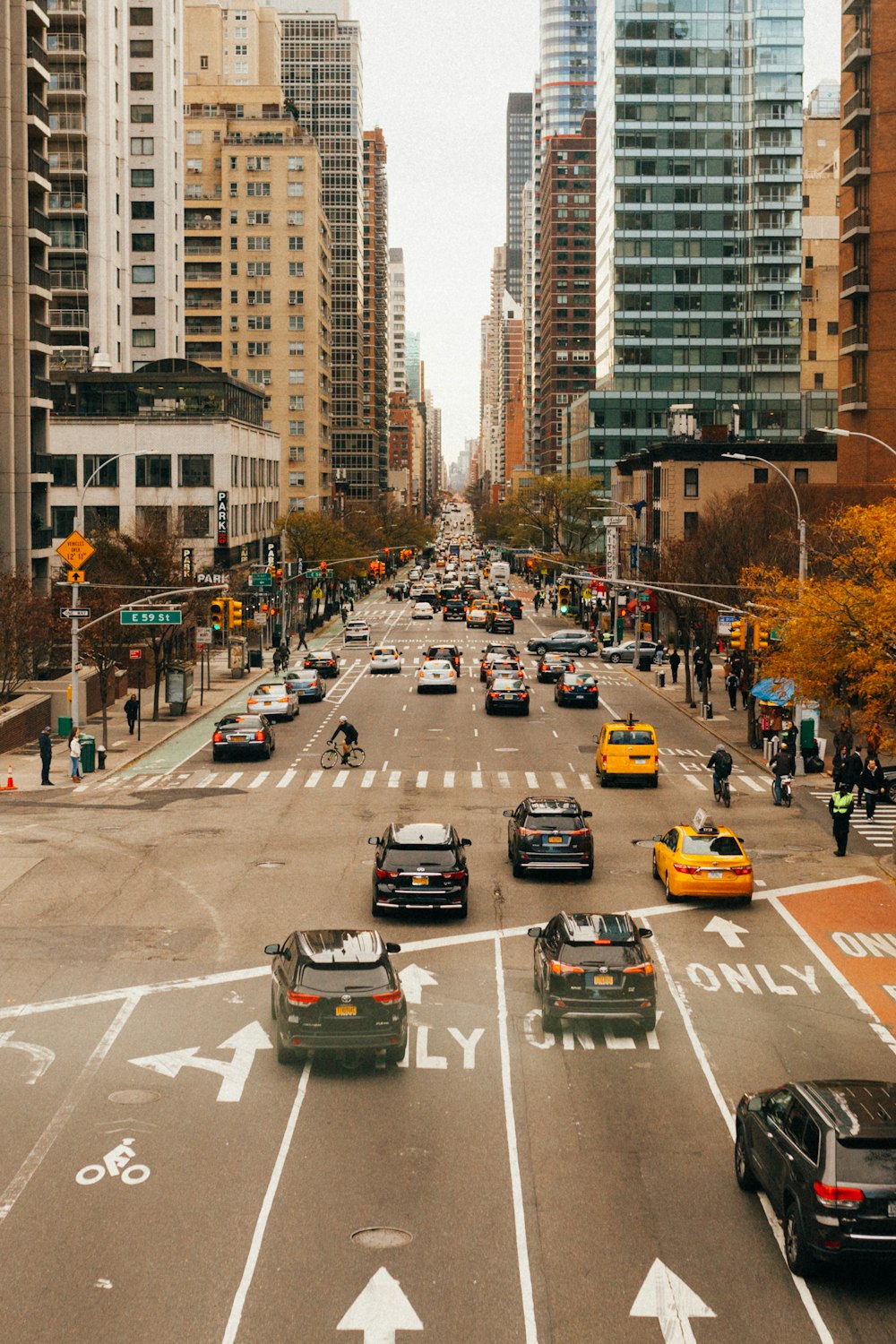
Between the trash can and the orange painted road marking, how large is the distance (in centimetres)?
2462

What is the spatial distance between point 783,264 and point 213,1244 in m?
144

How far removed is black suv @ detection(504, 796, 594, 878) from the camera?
101ft

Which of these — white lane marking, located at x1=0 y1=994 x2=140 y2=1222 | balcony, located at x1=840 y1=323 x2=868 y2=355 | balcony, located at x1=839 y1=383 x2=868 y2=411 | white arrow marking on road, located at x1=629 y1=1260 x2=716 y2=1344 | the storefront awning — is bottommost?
white lane marking, located at x1=0 y1=994 x2=140 y2=1222

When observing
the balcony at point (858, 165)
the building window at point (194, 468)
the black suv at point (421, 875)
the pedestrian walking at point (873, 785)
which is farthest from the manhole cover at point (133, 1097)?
the building window at point (194, 468)

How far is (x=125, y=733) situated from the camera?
57.0 metres

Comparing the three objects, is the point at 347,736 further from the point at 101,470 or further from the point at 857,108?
the point at 101,470

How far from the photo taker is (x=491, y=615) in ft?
370

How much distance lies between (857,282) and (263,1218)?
231ft

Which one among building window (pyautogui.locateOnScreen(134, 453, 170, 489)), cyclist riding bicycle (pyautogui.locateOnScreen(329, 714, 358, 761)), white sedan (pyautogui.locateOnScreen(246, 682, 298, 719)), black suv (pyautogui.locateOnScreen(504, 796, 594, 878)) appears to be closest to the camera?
black suv (pyautogui.locateOnScreen(504, 796, 594, 878))

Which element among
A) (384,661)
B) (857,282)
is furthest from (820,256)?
(384,661)

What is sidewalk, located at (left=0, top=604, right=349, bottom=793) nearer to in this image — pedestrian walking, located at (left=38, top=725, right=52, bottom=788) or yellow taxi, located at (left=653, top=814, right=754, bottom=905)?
pedestrian walking, located at (left=38, top=725, right=52, bottom=788)

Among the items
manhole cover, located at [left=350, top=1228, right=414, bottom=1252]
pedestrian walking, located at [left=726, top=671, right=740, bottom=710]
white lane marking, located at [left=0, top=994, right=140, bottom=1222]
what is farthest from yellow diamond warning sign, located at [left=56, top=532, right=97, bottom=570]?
manhole cover, located at [left=350, top=1228, right=414, bottom=1252]

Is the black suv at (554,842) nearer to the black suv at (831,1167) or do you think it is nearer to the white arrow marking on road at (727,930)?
the white arrow marking on road at (727,930)

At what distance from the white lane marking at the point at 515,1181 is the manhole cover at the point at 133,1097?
419 cm
